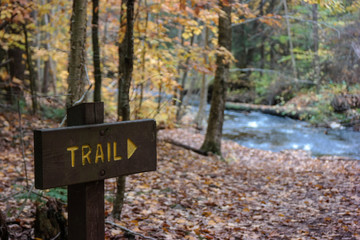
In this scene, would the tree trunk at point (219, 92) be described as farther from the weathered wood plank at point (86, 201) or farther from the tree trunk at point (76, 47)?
the weathered wood plank at point (86, 201)

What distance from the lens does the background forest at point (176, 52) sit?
23.7 ft

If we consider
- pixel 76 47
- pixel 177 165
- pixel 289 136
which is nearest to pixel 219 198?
pixel 177 165

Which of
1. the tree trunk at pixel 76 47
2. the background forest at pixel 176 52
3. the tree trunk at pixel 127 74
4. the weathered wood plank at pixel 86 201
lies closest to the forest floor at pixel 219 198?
the tree trunk at pixel 127 74

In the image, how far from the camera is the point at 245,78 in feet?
97.9

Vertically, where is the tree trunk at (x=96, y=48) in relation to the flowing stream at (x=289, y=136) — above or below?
above

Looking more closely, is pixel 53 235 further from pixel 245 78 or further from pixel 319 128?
pixel 245 78

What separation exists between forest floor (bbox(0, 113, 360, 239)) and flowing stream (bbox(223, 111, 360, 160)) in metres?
2.96

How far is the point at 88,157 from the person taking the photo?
207cm

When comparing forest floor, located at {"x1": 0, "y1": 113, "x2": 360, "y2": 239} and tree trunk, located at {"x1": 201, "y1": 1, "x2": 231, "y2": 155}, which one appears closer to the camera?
forest floor, located at {"x1": 0, "y1": 113, "x2": 360, "y2": 239}

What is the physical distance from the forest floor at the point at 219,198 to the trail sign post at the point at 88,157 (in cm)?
160

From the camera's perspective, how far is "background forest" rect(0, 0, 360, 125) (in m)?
7.23

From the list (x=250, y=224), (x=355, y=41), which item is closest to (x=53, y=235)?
(x=250, y=224)

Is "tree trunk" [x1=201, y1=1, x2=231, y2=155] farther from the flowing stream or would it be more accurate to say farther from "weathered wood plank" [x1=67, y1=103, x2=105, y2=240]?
"weathered wood plank" [x1=67, y1=103, x2=105, y2=240]

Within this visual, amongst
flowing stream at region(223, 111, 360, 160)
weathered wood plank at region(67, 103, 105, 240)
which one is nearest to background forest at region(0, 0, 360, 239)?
flowing stream at region(223, 111, 360, 160)
